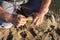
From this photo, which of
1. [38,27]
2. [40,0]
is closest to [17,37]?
[38,27]

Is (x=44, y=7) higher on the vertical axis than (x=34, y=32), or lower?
higher

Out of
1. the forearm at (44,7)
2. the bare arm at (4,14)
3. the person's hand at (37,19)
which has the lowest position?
the person's hand at (37,19)

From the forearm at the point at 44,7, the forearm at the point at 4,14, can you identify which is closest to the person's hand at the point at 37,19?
the forearm at the point at 44,7

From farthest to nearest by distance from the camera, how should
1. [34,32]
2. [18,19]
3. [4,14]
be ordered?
[34,32] → [4,14] → [18,19]

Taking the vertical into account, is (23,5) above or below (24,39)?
above

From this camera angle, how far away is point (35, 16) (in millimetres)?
2791

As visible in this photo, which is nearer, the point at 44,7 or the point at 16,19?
the point at 16,19

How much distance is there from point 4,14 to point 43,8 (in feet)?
1.49

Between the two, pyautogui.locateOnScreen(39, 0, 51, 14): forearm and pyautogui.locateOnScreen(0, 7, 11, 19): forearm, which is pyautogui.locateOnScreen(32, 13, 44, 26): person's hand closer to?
pyautogui.locateOnScreen(39, 0, 51, 14): forearm

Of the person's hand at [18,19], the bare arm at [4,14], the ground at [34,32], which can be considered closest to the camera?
the person's hand at [18,19]

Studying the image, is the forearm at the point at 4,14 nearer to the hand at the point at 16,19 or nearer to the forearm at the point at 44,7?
the hand at the point at 16,19

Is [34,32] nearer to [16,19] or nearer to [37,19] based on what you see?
[37,19]

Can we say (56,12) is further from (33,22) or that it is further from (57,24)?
(33,22)

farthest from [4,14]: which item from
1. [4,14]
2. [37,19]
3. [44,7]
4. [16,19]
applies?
[44,7]
